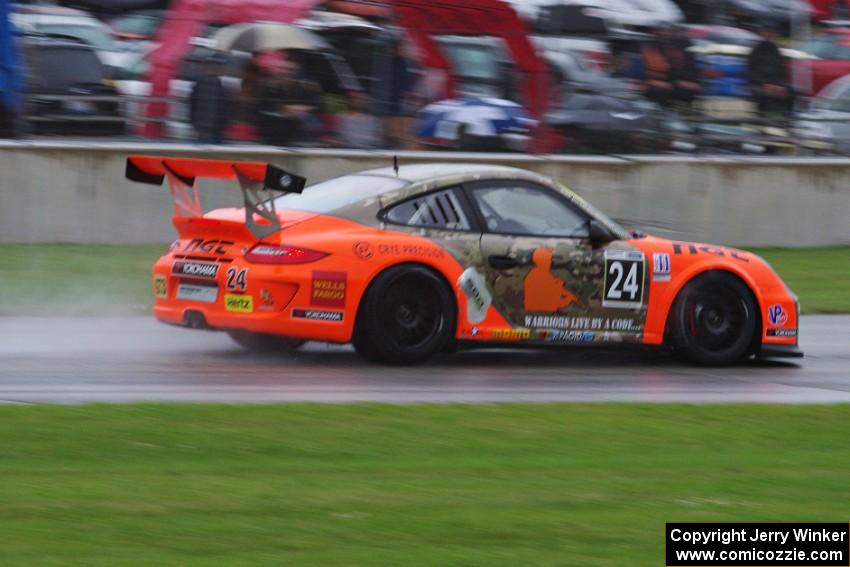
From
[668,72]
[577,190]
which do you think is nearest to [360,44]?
[577,190]

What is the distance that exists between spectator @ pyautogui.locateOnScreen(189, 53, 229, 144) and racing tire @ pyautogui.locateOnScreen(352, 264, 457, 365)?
7892 mm

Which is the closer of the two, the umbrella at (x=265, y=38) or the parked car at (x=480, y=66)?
the umbrella at (x=265, y=38)

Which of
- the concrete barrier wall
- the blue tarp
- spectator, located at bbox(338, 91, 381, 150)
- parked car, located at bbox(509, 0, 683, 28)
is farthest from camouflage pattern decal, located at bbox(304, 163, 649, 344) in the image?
parked car, located at bbox(509, 0, 683, 28)

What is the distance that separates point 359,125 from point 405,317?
27.2ft

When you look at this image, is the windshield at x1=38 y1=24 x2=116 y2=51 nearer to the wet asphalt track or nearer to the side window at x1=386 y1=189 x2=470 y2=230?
the wet asphalt track

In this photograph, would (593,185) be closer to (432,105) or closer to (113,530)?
(432,105)

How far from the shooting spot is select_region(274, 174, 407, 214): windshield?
34.0 ft

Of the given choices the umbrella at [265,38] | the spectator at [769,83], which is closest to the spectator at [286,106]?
the umbrella at [265,38]

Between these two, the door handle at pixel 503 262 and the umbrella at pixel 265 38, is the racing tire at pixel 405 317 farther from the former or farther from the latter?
the umbrella at pixel 265 38

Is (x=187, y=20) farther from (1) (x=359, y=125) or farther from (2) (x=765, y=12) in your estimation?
(2) (x=765, y=12)

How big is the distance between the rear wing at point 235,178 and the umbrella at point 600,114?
925cm

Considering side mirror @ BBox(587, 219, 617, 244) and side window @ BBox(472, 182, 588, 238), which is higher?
side window @ BBox(472, 182, 588, 238)

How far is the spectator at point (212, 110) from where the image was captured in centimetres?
1752

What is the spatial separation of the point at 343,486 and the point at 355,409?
1.83m
